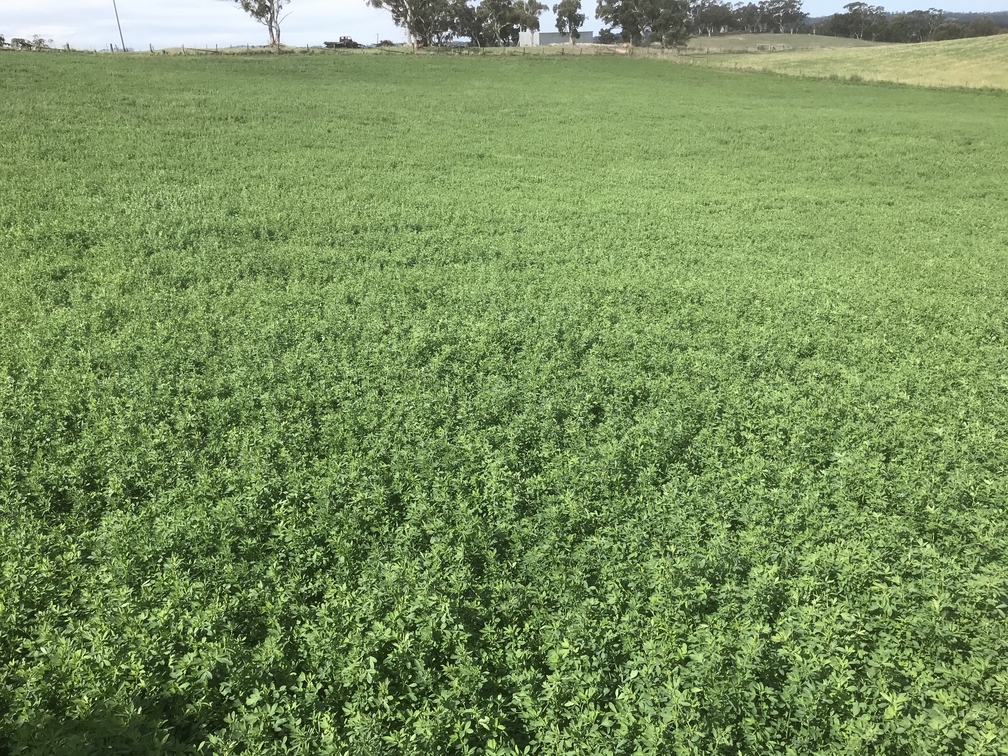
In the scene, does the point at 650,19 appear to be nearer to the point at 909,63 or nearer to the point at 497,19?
the point at 497,19

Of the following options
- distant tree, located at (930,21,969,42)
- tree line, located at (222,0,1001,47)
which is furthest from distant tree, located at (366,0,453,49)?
distant tree, located at (930,21,969,42)

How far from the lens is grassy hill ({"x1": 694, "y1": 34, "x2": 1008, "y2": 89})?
151 ft

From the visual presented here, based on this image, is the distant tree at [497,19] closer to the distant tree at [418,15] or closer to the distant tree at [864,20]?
the distant tree at [418,15]

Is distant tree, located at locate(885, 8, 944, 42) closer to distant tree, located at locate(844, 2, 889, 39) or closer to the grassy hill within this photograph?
distant tree, located at locate(844, 2, 889, 39)

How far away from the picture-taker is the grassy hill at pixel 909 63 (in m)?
46.0

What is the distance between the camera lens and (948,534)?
18.5 ft

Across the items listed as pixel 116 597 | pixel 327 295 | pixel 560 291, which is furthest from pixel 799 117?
pixel 116 597

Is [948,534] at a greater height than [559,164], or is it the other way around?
[559,164]

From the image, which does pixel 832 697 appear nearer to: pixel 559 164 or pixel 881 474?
pixel 881 474

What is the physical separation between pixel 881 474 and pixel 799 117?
1271 inches

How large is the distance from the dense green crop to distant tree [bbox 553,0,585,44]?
121 m

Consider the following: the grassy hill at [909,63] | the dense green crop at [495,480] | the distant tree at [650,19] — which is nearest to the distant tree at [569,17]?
the distant tree at [650,19]

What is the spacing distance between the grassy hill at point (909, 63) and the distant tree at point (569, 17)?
63.9 m

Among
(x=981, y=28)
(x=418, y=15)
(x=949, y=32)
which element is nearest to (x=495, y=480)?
(x=418, y=15)
